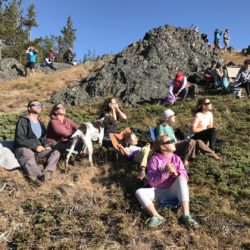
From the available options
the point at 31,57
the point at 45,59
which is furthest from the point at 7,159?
the point at 45,59

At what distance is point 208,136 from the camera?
28.5 feet

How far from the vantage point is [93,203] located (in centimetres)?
691

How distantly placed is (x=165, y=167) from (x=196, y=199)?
1.00m

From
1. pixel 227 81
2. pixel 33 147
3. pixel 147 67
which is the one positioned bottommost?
pixel 33 147

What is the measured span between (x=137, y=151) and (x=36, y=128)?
83.6 inches

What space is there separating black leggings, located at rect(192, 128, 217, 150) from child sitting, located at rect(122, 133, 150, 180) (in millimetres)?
1319

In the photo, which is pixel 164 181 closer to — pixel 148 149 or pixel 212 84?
pixel 148 149

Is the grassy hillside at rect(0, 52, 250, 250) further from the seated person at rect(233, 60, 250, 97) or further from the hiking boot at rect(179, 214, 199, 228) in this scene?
the seated person at rect(233, 60, 250, 97)

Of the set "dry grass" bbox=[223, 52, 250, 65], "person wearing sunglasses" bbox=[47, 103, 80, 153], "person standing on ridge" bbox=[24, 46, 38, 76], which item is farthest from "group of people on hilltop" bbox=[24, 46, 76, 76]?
"person wearing sunglasses" bbox=[47, 103, 80, 153]

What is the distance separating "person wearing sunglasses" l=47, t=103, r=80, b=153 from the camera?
8.48m

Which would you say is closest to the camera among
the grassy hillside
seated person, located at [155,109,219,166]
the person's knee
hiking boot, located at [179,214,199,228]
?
the grassy hillside

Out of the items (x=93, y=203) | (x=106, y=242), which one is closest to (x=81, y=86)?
(x=93, y=203)

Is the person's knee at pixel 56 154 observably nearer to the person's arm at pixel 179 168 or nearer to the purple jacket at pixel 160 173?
the purple jacket at pixel 160 173

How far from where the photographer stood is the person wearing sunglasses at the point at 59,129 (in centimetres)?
848
